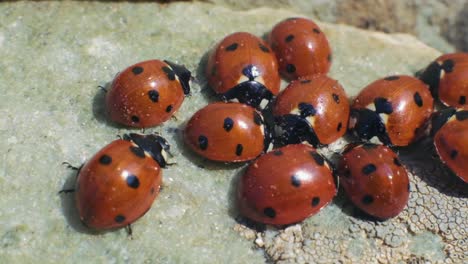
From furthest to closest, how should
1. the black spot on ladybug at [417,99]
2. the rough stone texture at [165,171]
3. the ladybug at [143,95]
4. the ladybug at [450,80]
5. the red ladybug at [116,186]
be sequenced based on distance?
the ladybug at [450,80] → the black spot on ladybug at [417,99] → the ladybug at [143,95] → the rough stone texture at [165,171] → the red ladybug at [116,186]

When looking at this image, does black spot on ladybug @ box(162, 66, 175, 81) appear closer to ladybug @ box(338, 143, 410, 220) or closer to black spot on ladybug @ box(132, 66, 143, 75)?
black spot on ladybug @ box(132, 66, 143, 75)

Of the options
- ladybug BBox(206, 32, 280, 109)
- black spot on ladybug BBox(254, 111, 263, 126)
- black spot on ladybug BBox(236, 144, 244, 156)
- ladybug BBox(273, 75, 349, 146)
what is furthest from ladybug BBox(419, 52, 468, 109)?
black spot on ladybug BBox(236, 144, 244, 156)

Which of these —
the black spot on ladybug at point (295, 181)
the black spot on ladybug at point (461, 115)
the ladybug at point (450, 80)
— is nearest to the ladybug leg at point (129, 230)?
the black spot on ladybug at point (295, 181)

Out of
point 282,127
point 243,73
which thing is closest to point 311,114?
point 282,127

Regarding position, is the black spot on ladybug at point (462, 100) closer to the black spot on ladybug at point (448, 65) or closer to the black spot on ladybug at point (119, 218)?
the black spot on ladybug at point (448, 65)

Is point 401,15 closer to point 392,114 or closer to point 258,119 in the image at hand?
point 392,114

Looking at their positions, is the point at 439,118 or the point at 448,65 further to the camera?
the point at 448,65

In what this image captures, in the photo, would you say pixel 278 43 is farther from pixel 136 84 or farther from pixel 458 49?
pixel 458 49
